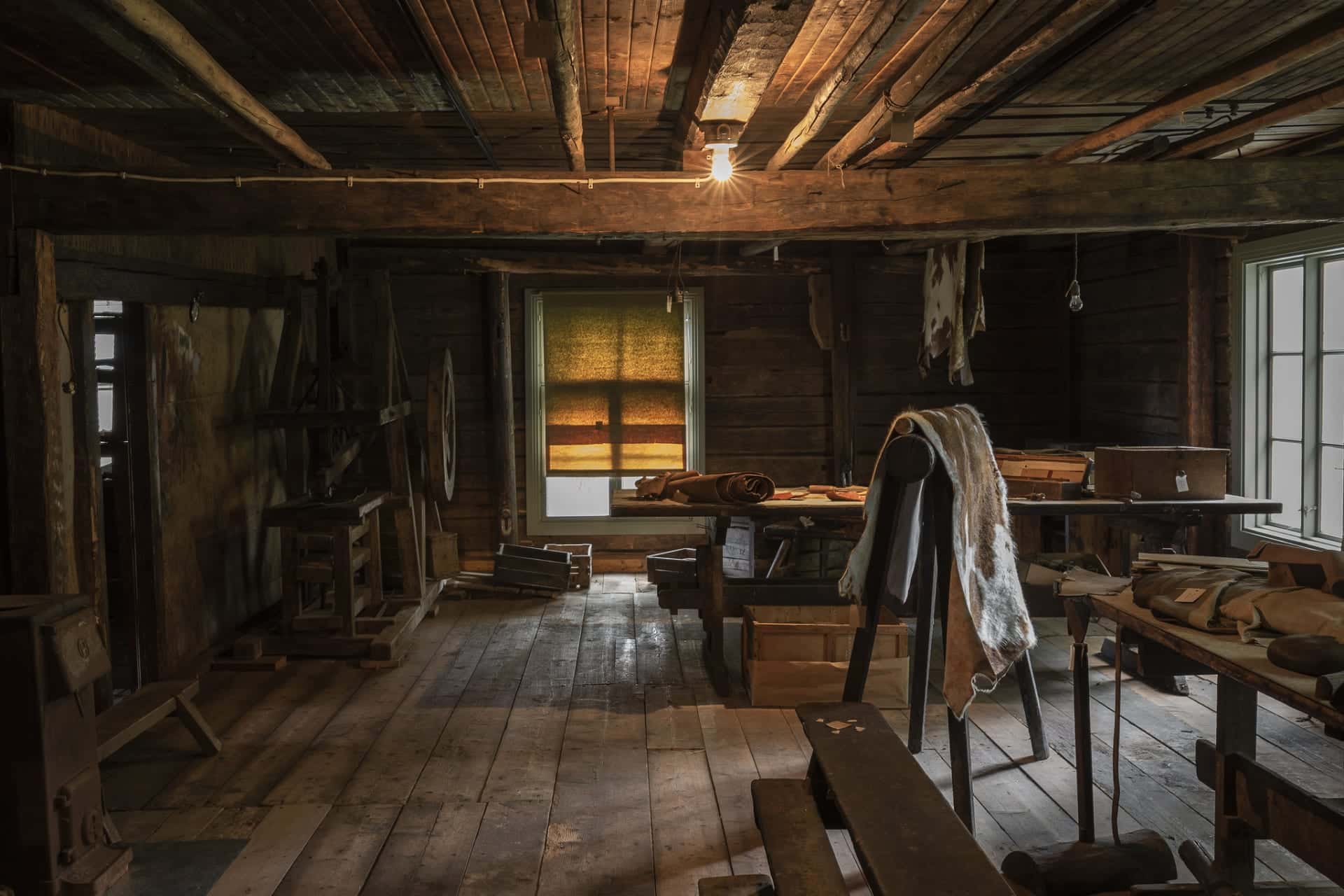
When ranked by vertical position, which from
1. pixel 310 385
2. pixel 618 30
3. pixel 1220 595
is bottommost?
pixel 1220 595

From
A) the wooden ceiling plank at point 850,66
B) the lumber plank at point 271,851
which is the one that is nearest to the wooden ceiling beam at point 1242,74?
the wooden ceiling plank at point 850,66

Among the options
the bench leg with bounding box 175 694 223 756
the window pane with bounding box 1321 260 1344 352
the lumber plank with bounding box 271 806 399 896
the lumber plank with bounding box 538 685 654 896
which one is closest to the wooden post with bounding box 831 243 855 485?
the window pane with bounding box 1321 260 1344 352

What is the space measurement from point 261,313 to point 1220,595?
563cm

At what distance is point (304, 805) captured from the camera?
3.96 meters

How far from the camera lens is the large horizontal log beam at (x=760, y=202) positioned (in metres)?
4.37

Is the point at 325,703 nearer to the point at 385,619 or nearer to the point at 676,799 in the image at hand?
the point at 385,619

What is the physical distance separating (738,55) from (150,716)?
120 inches

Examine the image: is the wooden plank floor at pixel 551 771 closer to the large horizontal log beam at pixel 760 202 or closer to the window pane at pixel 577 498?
the large horizontal log beam at pixel 760 202

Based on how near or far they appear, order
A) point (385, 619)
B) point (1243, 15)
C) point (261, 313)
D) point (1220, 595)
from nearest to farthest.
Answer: point (1220, 595)
point (1243, 15)
point (385, 619)
point (261, 313)

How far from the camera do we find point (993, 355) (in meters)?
8.50

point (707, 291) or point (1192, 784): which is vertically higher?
point (707, 291)

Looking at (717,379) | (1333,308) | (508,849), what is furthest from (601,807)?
(717,379)

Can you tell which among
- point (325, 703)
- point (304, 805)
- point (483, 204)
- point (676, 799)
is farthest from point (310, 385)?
point (676, 799)

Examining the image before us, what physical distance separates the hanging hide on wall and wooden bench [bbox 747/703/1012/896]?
3.98 meters
